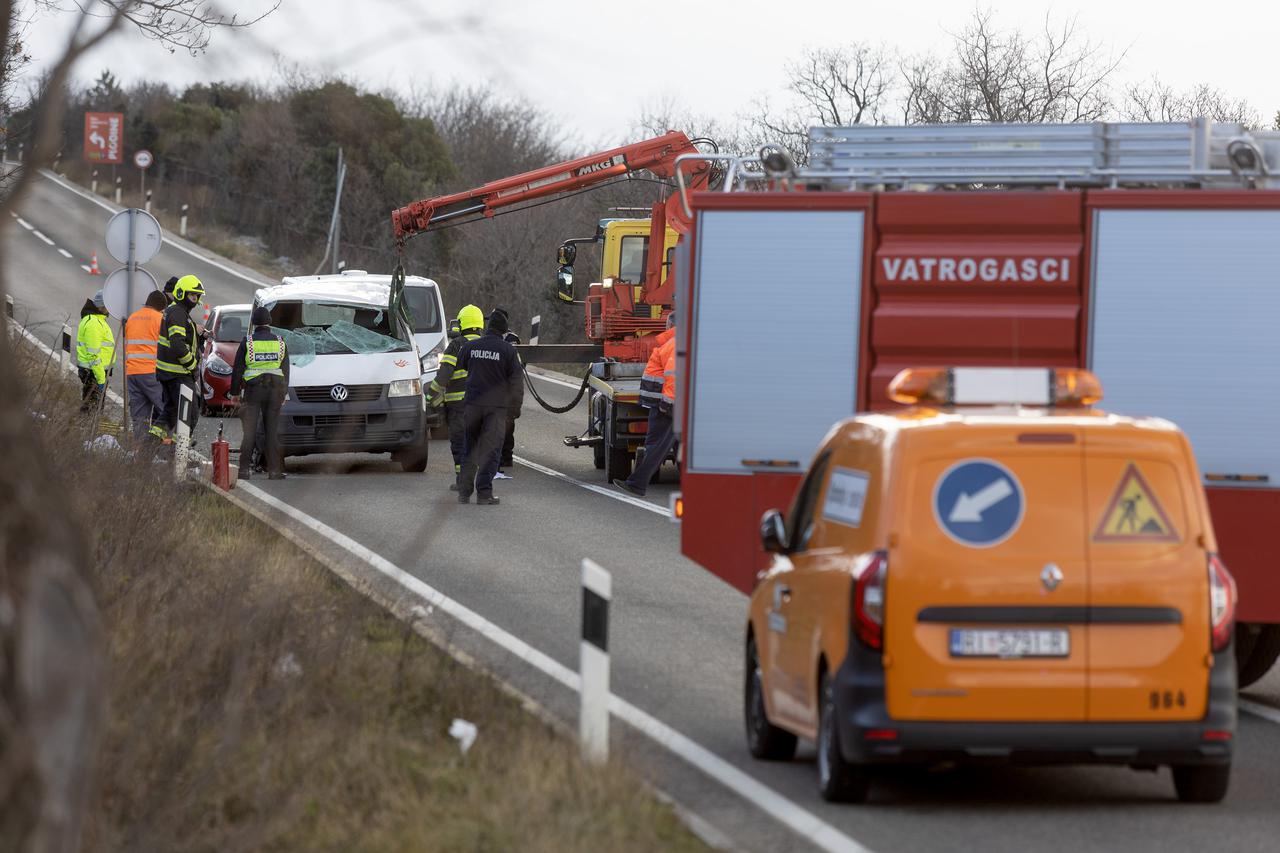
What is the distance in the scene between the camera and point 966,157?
1118 cm

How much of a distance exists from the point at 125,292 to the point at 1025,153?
11.8m

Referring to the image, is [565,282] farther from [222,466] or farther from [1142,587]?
[1142,587]

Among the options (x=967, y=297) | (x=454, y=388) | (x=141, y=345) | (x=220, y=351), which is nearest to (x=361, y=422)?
(x=454, y=388)

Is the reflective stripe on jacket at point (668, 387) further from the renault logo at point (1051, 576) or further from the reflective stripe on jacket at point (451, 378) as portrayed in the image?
the renault logo at point (1051, 576)

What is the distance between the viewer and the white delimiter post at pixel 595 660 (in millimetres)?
7801

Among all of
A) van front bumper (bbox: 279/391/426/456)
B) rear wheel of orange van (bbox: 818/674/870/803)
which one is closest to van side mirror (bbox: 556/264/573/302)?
van front bumper (bbox: 279/391/426/456)

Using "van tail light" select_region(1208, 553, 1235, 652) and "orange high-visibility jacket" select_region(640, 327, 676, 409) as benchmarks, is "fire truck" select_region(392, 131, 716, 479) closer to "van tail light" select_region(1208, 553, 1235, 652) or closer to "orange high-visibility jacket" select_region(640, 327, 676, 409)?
"orange high-visibility jacket" select_region(640, 327, 676, 409)

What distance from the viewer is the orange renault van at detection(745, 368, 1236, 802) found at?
719cm

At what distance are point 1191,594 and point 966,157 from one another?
4438 millimetres

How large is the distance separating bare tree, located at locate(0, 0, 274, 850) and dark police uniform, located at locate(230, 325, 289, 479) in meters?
16.1

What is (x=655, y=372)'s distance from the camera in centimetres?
1981

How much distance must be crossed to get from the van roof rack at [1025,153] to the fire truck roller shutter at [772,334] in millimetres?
448

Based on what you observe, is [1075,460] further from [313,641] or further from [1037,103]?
[1037,103]

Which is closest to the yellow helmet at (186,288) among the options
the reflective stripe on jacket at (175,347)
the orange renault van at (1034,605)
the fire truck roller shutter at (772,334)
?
the reflective stripe on jacket at (175,347)
